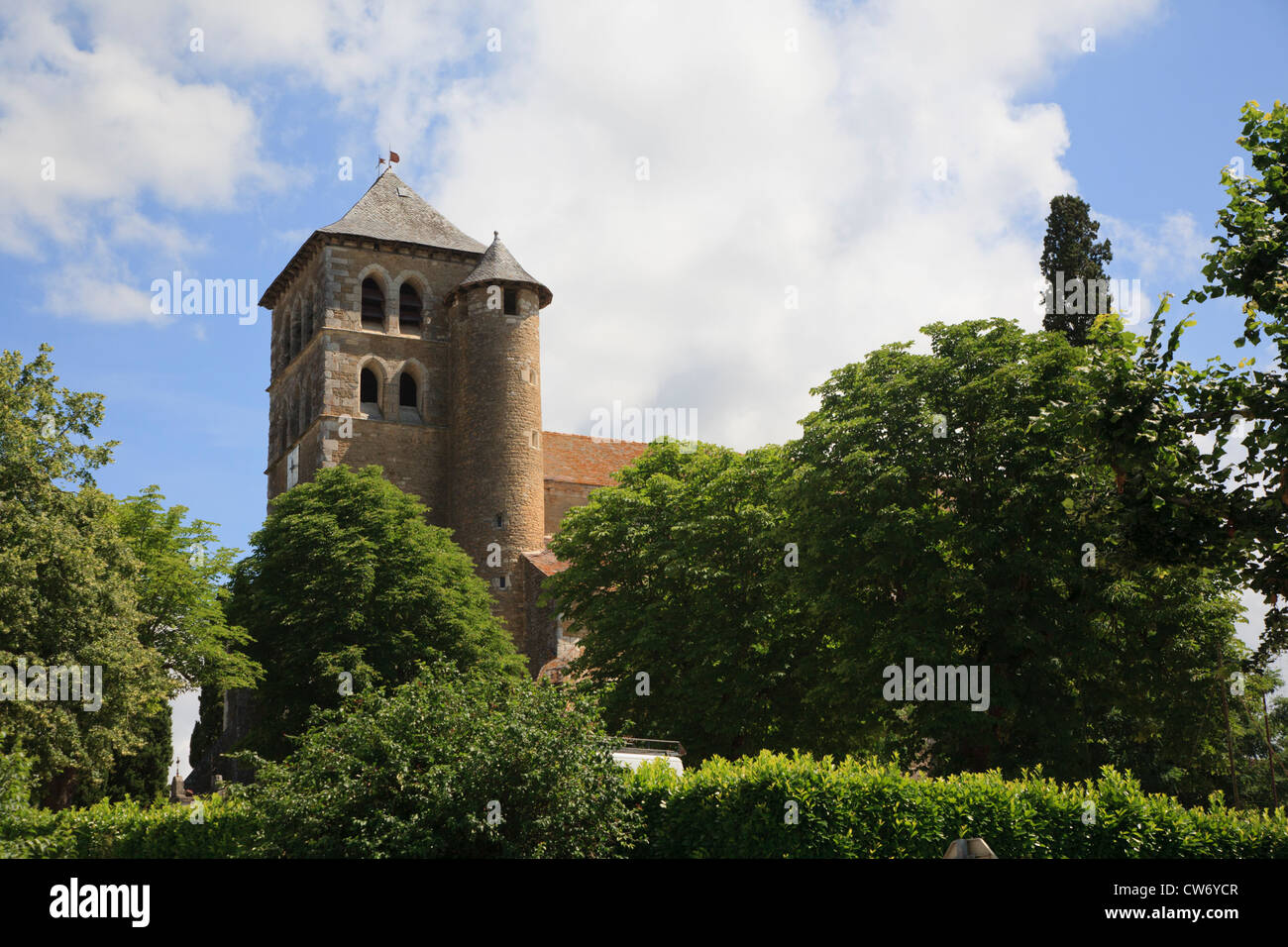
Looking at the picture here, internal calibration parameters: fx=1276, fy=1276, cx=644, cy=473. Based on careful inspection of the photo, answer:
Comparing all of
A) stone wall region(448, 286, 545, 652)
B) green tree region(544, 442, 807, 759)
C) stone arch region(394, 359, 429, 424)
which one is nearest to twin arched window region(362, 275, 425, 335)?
stone arch region(394, 359, 429, 424)

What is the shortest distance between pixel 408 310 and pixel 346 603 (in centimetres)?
2178

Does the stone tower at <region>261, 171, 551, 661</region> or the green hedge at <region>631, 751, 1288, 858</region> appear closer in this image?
the green hedge at <region>631, 751, 1288, 858</region>

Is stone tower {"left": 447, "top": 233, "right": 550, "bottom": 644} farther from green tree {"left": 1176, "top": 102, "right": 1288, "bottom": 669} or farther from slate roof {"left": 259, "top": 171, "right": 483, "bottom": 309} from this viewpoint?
green tree {"left": 1176, "top": 102, "right": 1288, "bottom": 669}

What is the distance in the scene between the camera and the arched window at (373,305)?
55.4 m

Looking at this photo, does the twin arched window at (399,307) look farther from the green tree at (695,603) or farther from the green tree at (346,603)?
the green tree at (695,603)

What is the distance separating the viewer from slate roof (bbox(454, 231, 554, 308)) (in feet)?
175

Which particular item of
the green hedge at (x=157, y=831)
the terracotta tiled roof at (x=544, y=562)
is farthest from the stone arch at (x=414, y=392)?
the green hedge at (x=157, y=831)

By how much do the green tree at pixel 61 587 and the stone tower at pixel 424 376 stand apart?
20.2 metres

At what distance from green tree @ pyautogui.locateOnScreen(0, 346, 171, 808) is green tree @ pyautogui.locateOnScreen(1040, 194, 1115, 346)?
2628cm

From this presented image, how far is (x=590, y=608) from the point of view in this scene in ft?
114

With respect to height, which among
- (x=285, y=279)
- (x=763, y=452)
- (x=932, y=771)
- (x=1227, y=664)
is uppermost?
(x=285, y=279)
